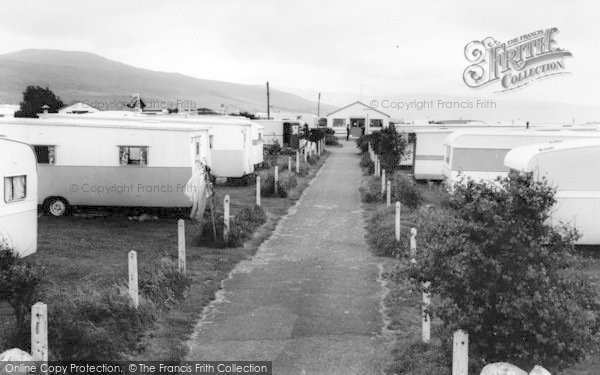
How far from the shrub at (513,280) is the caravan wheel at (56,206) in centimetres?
1395

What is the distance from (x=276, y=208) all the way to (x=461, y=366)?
16.2m

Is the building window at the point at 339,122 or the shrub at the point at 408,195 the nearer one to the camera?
the shrub at the point at 408,195

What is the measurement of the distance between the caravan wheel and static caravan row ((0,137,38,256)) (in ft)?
18.2

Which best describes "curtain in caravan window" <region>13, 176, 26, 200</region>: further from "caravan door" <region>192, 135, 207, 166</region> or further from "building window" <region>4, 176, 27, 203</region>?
"caravan door" <region>192, 135, 207, 166</region>

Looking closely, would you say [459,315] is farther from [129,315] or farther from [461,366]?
[129,315]

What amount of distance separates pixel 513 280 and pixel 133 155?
45.1 feet

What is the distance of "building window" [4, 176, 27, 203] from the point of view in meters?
12.2

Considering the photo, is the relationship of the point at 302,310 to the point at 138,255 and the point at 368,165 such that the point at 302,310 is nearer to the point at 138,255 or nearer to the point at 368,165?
the point at 138,255

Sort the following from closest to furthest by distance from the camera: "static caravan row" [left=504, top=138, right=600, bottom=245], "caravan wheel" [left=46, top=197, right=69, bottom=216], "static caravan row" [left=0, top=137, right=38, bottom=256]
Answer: "static caravan row" [left=0, top=137, right=38, bottom=256], "static caravan row" [left=504, top=138, right=600, bottom=245], "caravan wheel" [left=46, top=197, right=69, bottom=216]

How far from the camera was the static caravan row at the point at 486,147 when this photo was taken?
2258 cm

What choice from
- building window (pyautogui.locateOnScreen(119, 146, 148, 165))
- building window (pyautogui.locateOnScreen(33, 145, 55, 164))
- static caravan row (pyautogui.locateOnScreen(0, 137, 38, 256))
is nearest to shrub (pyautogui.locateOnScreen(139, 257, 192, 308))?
static caravan row (pyautogui.locateOnScreen(0, 137, 38, 256))

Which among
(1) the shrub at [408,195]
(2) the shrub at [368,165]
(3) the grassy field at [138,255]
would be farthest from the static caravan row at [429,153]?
(3) the grassy field at [138,255]

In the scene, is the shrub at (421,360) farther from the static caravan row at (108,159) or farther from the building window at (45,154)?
the building window at (45,154)

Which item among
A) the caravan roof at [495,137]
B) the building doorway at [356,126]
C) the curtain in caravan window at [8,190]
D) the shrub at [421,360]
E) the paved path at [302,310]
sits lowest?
the paved path at [302,310]
